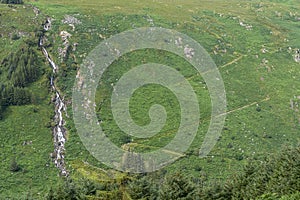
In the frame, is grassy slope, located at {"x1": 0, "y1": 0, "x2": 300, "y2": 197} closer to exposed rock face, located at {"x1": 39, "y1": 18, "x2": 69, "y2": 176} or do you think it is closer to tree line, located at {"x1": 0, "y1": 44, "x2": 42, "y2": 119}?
exposed rock face, located at {"x1": 39, "y1": 18, "x2": 69, "y2": 176}

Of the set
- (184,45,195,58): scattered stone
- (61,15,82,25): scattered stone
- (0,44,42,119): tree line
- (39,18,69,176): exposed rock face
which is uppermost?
(61,15,82,25): scattered stone

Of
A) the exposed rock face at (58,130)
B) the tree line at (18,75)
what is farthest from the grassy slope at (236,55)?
the tree line at (18,75)

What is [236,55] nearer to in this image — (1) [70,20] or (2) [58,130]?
(1) [70,20]

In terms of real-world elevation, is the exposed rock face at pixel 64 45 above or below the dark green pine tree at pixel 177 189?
above

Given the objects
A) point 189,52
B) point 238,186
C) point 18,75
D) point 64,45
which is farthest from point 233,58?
point 238,186

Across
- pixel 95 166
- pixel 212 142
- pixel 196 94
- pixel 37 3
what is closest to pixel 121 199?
pixel 95 166

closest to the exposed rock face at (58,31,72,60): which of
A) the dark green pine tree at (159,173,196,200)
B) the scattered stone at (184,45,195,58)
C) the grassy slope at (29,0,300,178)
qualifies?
the grassy slope at (29,0,300,178)

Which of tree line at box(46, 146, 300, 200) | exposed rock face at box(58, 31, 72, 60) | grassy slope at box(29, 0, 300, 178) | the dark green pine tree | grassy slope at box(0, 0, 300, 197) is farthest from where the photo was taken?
exposed rock face at box(58, 31, 72, 60)

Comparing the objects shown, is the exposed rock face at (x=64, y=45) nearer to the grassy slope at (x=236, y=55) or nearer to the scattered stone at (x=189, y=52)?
the grassy slope at (x=236, y=55)

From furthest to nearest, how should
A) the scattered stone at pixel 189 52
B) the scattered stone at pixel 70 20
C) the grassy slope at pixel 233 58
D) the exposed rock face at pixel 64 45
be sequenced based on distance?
the scattered stone at pixel 70 20 < the scattered stone at pixel 189 52 < the exposed rock face at pixel 64 45 < the grassy slope at pixel 233 58
